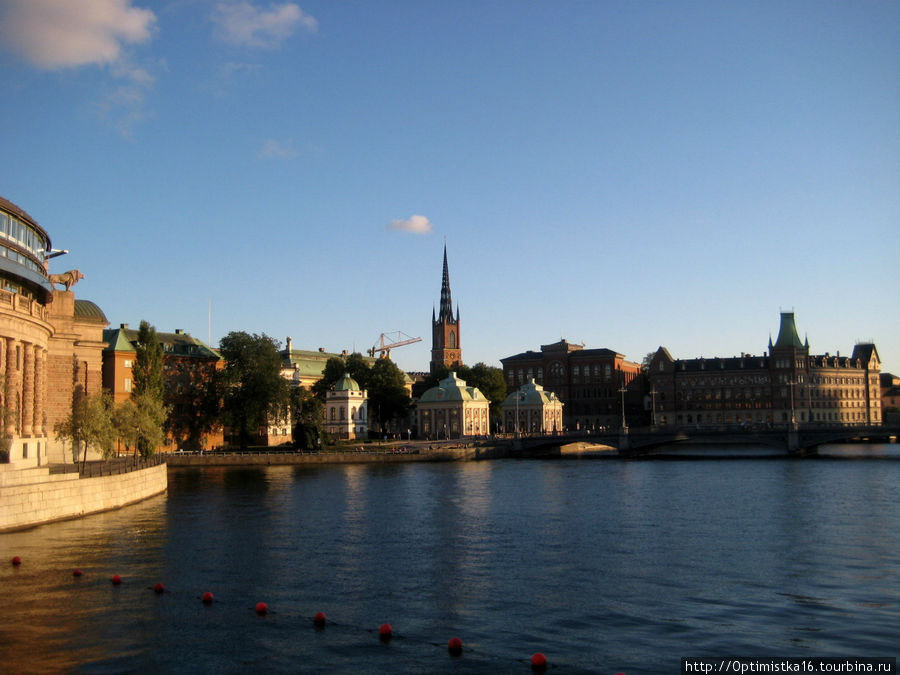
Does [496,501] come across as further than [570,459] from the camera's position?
No

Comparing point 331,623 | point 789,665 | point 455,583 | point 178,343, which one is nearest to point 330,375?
point 178,343

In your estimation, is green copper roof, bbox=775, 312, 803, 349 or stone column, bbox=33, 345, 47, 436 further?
green copper roof, bbox=775, 312, 803, 349

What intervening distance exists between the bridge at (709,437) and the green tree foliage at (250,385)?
121 feet

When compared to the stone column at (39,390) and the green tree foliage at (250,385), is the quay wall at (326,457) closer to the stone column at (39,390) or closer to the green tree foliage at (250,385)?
the green tree foliage at (250,385)

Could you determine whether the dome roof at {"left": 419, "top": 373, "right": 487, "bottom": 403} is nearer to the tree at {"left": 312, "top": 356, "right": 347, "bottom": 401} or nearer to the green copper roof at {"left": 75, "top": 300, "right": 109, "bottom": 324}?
the tree at {"left": 312, "top": 356, "right": 347, "bottom": 401}

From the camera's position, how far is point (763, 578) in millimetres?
33312

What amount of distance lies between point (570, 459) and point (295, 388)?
132ft

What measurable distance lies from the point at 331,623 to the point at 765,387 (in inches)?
6896

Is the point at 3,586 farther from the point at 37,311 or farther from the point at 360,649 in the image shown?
the point at 37,311

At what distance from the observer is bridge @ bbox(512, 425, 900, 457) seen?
108 meters

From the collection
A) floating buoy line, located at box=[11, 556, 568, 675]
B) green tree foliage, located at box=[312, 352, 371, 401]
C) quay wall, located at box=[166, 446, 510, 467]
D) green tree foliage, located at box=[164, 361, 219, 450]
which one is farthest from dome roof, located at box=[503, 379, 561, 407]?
floating buoy line, located at box=[11, 556, 568, 675]

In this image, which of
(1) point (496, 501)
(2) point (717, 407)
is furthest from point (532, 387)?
(1) point (496, 501)

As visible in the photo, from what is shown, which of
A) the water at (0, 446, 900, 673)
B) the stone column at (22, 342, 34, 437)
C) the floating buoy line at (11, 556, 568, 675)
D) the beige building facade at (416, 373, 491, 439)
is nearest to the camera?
the floating buoy line at (11, 556, 568, 675)

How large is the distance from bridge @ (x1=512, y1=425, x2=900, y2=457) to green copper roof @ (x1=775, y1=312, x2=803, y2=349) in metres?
64.5
